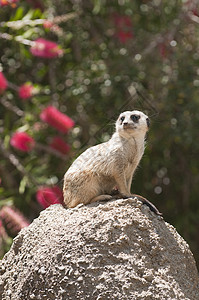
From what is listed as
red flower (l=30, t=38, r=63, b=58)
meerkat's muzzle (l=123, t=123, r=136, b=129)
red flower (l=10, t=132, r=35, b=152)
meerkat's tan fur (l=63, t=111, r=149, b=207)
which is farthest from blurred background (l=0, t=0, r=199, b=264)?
meerkat's muzzle (l=123, t=123, r=136, b=129)

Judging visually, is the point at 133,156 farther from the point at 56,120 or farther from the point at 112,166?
the point at 56,120

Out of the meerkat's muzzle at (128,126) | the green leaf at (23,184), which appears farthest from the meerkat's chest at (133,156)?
the green leaf at (23,184)

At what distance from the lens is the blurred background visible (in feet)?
17.7

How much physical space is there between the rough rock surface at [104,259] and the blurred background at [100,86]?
217cm

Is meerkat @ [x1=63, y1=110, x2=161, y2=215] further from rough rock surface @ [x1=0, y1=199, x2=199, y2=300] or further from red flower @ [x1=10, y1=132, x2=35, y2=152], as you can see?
red flower @ [x1=10, y1=132, x2=35, y2=152]

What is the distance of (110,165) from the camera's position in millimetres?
3051

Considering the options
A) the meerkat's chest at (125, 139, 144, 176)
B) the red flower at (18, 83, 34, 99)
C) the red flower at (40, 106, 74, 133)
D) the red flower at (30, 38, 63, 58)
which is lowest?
the red flower at (40, 106, 74, 133)

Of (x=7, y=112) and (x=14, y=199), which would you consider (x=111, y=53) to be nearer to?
Result: (x=7, y=112)

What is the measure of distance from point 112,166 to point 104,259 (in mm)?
521

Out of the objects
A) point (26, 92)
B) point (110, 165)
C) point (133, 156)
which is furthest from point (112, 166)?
point (26, 92)

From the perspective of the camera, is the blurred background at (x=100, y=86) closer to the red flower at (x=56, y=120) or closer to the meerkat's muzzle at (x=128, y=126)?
the red flower at (x=56, y=120)

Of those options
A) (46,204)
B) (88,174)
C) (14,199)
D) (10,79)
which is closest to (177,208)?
(14,199)

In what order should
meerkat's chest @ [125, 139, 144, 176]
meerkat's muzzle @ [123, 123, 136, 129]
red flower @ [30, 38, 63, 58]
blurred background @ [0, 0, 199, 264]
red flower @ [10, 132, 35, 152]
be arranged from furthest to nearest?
blurred background @ [0, 0, 199, 264] < red flower @ [30, 38, 63, 58] < red flower @ [10, 132, 35, 152] < meerkat's chest @ [125, 139, 144, 176] < meerkat's muzzle @ [123, 123, 136, 129]

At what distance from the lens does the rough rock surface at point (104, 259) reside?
2736mm
